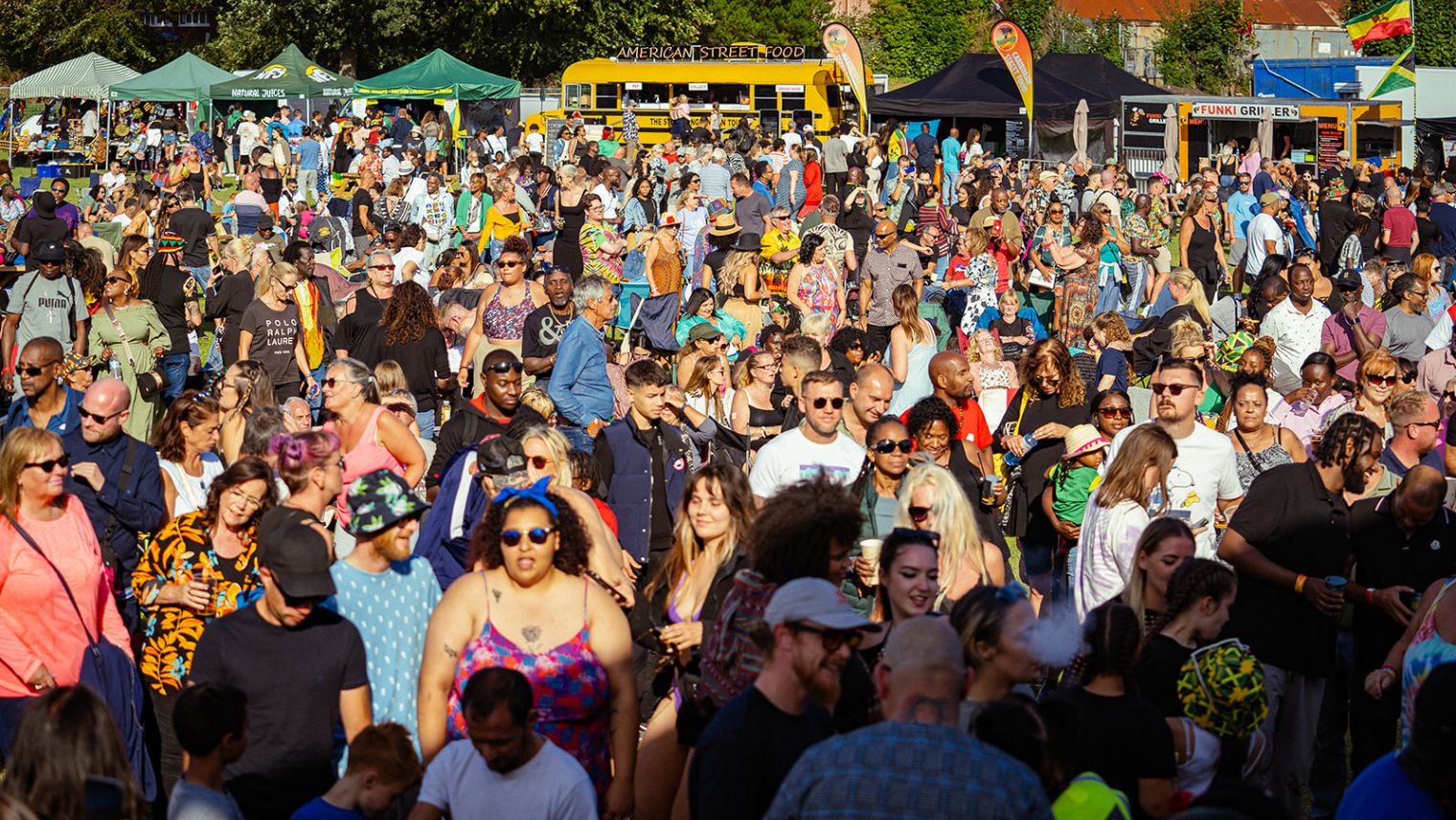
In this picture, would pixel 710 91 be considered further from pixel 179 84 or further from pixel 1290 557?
pixel 1290 557

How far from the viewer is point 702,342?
860cm

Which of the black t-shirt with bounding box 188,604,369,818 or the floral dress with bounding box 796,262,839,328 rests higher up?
the floral dress with bounding box 796,262,839,328

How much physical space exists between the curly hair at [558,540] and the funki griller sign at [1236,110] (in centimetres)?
2692

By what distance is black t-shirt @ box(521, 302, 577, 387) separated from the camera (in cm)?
907

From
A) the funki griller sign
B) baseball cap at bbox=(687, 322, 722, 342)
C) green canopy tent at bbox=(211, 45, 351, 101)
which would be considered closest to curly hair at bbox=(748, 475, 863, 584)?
baseball cap at bbox=(687, 322, 722, 342)

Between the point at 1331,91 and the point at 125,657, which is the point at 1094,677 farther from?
the point at 1331,91

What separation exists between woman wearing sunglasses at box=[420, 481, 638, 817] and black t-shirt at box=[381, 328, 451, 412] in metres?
4.71

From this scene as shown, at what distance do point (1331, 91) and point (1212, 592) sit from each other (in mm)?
31812

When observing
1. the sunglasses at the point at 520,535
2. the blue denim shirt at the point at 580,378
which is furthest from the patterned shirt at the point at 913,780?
the blue denim shirt at the point at 580,378

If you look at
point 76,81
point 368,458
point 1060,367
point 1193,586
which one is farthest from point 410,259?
point 76,81

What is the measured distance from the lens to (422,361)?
361 inches

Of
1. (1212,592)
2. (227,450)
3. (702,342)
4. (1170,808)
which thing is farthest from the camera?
(702,342)

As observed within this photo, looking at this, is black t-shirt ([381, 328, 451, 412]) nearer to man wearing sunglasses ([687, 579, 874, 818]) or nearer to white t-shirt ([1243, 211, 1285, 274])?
man wearing sunglasses ([687, 579, 874, 818])

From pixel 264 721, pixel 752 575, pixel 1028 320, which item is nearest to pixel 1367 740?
pixel 752 575
